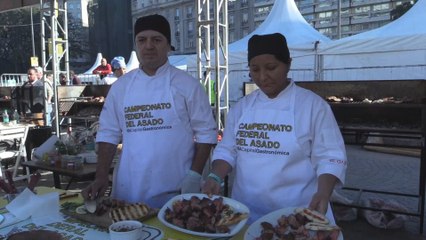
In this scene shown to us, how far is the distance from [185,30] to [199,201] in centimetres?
6469

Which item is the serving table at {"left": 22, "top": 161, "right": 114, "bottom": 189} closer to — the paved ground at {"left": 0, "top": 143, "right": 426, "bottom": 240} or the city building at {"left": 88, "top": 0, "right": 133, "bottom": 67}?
the paved ground at {"left": 0, "top": 143, "right": 426, "bottom": 240}

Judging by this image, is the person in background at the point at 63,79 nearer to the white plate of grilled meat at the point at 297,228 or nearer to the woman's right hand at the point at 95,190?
the woman's right hand at the point at 95,190

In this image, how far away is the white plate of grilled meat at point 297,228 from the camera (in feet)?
4.27

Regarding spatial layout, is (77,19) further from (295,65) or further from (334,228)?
(334,228)

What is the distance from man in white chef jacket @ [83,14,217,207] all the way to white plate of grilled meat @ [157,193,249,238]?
330 millimetres

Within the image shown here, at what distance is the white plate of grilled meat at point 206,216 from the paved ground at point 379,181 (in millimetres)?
2793

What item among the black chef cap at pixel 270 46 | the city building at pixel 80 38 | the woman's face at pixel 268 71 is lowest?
the woman's face at pixel 268 71

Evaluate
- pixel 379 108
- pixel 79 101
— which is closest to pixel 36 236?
pixel 379 108

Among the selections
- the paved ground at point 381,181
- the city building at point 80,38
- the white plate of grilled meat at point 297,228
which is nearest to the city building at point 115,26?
the city building at point 80,38

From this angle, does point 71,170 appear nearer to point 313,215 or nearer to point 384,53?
point 313,215

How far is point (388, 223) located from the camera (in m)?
4.12

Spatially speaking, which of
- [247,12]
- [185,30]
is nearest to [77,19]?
[185,30]

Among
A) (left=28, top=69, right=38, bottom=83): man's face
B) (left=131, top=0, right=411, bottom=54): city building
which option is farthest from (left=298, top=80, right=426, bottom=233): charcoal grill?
(left=131, top=0, right=411, bottom=54): city building

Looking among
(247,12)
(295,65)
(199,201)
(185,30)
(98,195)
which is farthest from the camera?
(185,30)
